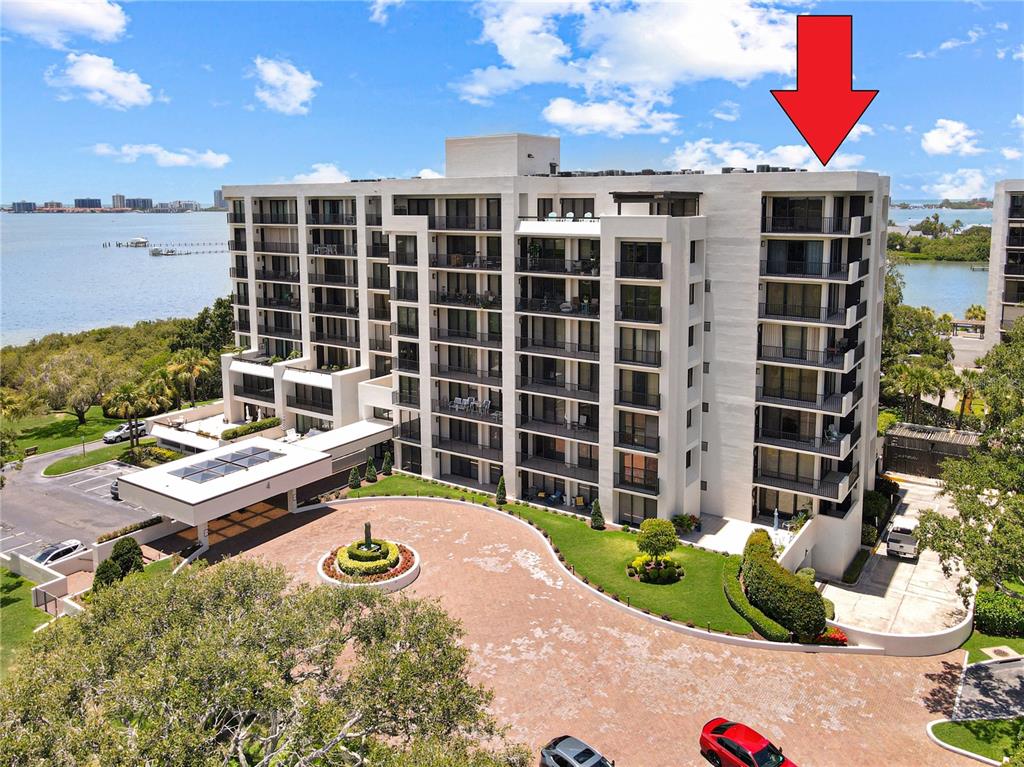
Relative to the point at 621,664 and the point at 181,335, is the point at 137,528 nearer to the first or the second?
the point at 621,664

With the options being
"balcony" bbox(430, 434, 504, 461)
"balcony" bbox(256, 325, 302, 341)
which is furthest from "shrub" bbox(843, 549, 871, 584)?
"balcony" bbox(256, 325, 302, 341)

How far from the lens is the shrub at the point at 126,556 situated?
3909 cm

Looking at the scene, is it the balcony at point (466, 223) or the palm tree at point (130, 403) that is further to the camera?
the palm tree at point (130, 403)

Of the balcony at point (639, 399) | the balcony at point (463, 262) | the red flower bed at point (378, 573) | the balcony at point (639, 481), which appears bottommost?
the red flower bed at point (378, 573)

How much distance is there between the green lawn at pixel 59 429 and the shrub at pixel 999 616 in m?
64.3

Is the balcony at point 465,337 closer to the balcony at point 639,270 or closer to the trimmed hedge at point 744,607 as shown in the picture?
the balcony at point 639,270

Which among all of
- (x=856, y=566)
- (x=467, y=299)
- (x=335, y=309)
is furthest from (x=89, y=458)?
(x=856, y=566)

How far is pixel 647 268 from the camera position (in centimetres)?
4200

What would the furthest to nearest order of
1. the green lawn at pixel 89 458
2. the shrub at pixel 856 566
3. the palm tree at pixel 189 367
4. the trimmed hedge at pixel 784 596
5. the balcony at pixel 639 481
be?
1. the palm tree at pixel 189 367
2. the green lawn at pixel 89 458
3. the balcony at pixel 639 481
4. the shrub at pixel 856 566
5. the trimmed hedge at pixel 784 596

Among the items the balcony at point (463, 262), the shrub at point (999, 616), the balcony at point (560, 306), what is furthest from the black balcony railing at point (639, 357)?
the shrub at point (999, 616)

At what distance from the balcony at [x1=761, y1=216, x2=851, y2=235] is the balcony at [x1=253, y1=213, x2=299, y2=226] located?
120 feet

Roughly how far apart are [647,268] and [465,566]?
18.1 m

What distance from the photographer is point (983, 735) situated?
28.8 meters

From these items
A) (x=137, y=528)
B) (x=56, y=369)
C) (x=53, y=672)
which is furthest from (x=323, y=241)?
(x=53, y=672)
